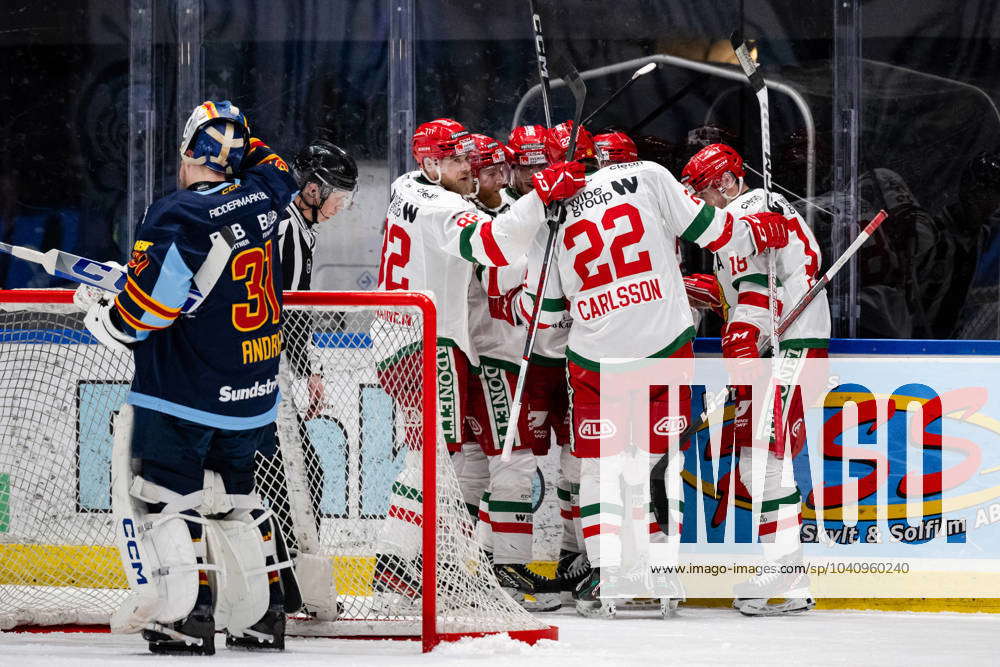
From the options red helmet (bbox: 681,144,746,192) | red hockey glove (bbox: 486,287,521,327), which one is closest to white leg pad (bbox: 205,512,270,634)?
red hockey glove (bbox: 486,287,521,327)

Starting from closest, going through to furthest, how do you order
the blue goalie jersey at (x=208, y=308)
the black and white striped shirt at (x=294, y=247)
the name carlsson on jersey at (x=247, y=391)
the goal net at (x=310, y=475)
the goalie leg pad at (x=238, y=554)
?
the blue goalie jersey at (x=208, y=308) < the name carlsson on jersey at (x=247, y=391) < the goalie leg pad at (x=238, y=554) < the goal net at (x=310, y=475) < the black and white striped shirt at (x=294, y=247)

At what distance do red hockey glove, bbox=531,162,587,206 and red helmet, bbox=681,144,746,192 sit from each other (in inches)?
28.1

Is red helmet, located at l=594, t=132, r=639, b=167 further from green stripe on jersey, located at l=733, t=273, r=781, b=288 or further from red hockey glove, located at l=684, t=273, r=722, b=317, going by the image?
red hockey glove, located at l=684, t=273, r=722, b=317

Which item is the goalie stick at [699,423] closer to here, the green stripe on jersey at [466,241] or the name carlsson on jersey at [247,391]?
the green stripe on jersey at [466,241]

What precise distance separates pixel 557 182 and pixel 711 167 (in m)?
0.79

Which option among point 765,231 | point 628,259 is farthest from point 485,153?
point 765,231

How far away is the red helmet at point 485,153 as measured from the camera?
13.9 feet

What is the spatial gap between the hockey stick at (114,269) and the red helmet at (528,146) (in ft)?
5.07

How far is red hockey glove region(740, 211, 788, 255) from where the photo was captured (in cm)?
411

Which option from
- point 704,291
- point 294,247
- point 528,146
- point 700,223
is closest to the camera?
point 294,247

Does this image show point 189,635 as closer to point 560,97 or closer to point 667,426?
point 667,426

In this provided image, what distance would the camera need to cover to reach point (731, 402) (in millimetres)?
4441

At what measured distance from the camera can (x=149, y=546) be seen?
3.01 m

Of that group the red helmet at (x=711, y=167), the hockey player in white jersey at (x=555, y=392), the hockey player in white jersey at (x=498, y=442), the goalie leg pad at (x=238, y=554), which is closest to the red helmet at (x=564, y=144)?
the hockey player in white jersey at (x=555, y=392)
